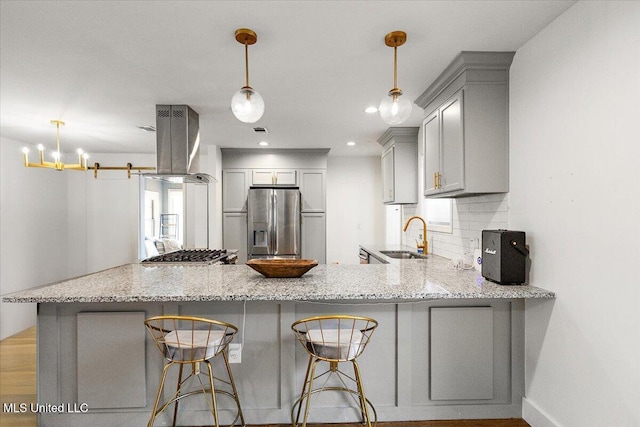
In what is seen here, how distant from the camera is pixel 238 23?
6.46 ft

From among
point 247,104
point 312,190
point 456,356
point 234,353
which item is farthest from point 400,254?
point 247,104

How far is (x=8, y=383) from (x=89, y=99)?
2491mm

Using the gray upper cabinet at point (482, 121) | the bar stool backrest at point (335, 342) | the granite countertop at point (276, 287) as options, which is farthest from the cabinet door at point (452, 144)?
the bar stool backrest at point (335, 342)

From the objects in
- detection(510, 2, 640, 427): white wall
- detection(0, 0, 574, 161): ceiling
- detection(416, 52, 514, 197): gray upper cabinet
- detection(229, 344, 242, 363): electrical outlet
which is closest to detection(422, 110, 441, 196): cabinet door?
detection(0, 0, 574, 161): ceiling

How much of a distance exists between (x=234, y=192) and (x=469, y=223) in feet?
11.9

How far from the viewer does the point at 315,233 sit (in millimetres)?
5629

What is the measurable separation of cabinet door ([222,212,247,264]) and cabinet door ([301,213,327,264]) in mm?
935

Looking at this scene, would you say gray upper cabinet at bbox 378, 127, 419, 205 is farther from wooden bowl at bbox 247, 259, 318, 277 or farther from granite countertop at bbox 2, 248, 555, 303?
wooden bowl at bbox 247, 259, 318, 277

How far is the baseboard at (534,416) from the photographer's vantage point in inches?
80.2

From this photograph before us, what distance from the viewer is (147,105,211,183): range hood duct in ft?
11.0

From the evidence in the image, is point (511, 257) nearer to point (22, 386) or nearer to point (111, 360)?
point (111, 360)

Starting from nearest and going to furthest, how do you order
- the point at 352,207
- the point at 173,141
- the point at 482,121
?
1. the point at 482,121
2. the point at 173,141
3. the point at 352,207

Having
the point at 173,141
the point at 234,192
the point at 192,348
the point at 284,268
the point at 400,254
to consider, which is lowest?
the point at 192,348

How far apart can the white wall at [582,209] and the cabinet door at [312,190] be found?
11.5 feet
